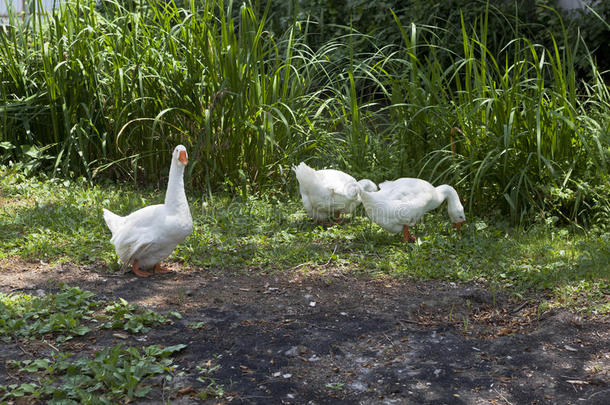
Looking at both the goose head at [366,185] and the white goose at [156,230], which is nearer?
the white goose at [156,230]

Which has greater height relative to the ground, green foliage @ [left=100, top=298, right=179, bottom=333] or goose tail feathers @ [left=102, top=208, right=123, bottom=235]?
goose tail feathers @ [left=102, top=208, right=123, bottom=235]

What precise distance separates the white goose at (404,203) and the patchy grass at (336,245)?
0.18 m

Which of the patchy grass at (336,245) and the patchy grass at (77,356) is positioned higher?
the patchy grass at (77,356)

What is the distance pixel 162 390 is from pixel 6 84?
4.76 meters

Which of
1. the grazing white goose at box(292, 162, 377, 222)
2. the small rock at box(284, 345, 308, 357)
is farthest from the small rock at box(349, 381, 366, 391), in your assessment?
the grazing white goose at box(292, 162, 377, 222)

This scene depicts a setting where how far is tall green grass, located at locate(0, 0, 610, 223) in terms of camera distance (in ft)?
17.0

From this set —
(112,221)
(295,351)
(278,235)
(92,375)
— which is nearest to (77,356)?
(92,375)

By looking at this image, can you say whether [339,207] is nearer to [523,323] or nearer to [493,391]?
[523,323]

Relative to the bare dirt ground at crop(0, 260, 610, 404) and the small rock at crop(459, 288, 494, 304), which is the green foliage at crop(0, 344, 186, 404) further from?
the small rock at crop(459, 288, 494, 304)

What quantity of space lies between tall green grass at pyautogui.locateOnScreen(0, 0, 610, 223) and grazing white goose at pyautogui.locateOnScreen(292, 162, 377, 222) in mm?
602

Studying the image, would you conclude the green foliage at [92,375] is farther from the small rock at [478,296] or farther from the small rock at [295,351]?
the small rock at [478,296]

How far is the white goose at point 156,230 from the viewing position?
407 centimetres

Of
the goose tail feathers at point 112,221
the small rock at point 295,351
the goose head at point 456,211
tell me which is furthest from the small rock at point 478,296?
the goose tail feathers at point 112,221

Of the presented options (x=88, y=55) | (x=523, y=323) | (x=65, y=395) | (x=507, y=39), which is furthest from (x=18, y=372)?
(x=507, y=39)
